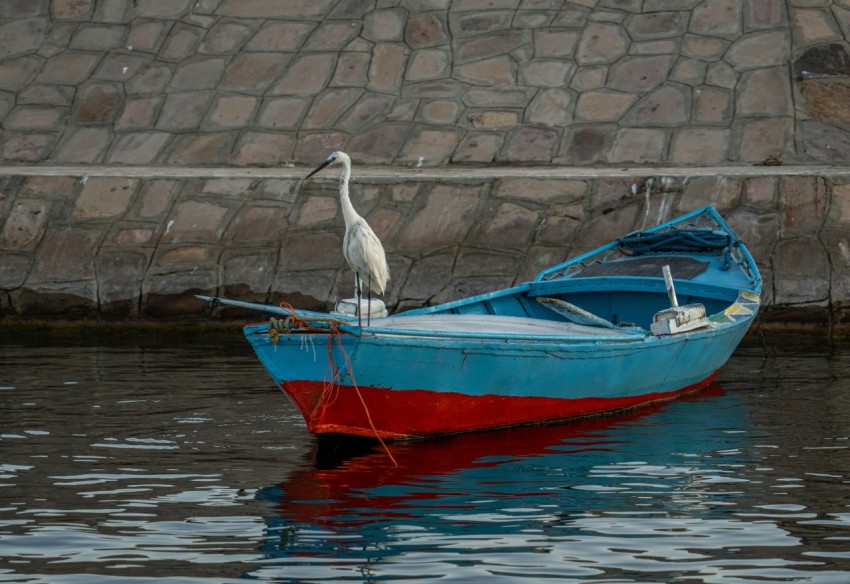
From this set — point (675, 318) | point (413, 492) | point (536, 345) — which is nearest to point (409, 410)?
point (536, 345)

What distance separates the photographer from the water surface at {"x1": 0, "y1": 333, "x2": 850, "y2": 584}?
7.90m

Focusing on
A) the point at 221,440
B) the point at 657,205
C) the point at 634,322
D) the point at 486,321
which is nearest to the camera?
the point at 221,440

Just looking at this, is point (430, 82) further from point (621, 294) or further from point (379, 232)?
point (621, 294)

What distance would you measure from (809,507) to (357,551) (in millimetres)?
2523

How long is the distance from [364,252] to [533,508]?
8.84 feet

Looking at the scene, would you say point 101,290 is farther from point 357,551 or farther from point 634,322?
point 357,551

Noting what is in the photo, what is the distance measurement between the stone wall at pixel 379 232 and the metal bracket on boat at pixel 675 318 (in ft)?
11.2

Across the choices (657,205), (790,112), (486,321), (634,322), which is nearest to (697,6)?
(790,112)

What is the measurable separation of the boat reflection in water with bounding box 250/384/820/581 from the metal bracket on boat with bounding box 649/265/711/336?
0.84m

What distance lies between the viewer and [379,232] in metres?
17.0

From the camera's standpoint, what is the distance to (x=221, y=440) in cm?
1111

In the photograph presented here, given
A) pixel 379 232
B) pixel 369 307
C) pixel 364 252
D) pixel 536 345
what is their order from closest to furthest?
pixel 369 307, pixel 364 252, pixel 536 345, pixel 379 232

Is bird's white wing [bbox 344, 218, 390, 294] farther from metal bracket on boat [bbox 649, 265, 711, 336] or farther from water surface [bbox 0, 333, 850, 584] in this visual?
metal bracket on boat [bbox 649, 265, 711, 336]

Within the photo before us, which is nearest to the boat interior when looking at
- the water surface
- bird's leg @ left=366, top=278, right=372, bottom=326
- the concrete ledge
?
the water surface
